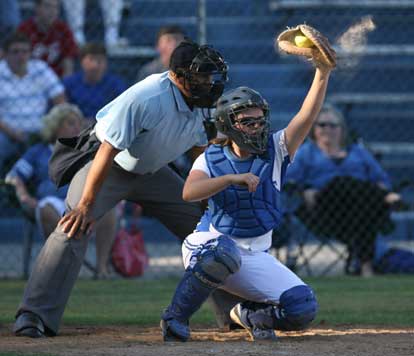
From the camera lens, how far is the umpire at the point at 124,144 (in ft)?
18.8

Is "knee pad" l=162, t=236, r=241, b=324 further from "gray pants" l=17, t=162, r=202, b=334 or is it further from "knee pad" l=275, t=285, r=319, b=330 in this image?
"gray pants" l=17, t=162, r=202, b=334

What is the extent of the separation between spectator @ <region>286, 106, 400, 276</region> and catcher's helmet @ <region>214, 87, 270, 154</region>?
4.43m

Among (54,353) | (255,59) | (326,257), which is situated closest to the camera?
(54,353)

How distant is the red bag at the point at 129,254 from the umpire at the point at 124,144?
360 centimetres

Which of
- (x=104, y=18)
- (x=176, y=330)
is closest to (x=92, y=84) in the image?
(x=104, y=18)

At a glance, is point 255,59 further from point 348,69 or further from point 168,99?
point 168,99

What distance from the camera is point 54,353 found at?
16.5ft

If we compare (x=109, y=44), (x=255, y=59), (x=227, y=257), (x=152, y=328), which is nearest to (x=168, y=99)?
(x=227, y=257)

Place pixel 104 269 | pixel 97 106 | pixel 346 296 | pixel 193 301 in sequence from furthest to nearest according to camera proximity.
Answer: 1. pixel 97 106
2. pixel 104 269
3. pixel 346 296
4. pixel 193 301

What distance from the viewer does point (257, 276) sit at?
5523 millimetres

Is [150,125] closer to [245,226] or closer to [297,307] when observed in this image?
[245,226]

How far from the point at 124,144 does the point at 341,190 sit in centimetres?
457

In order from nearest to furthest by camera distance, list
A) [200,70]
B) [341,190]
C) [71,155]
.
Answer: [200,70] < [71,155] < [341,190]

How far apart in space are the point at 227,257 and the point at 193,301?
0.31 m
